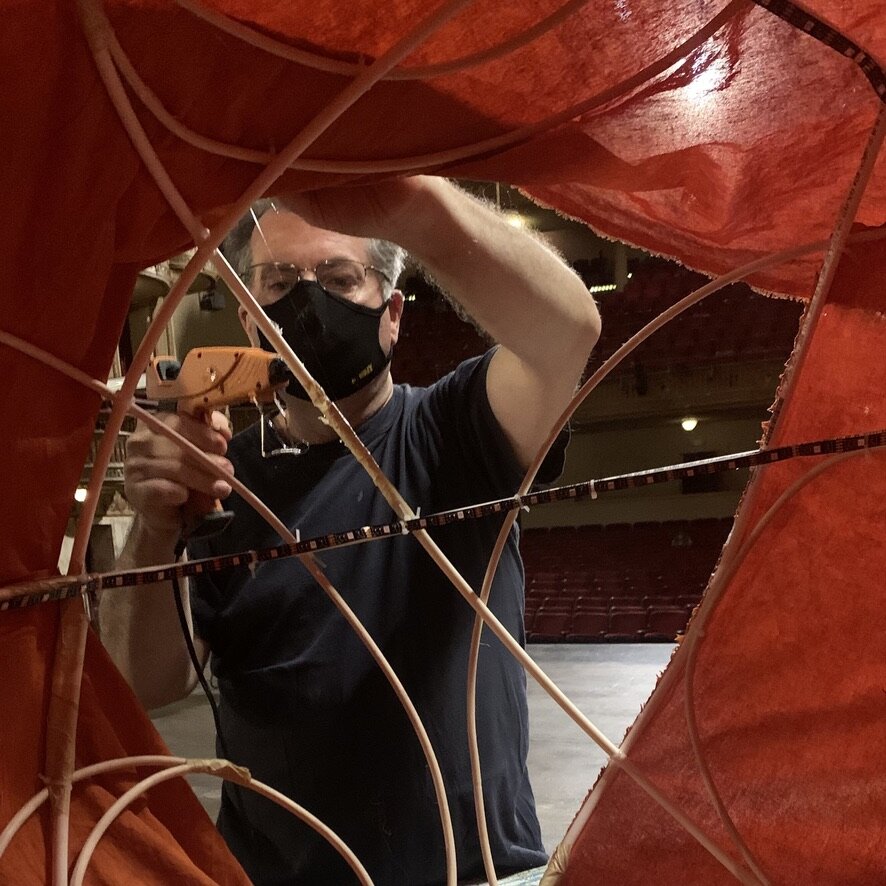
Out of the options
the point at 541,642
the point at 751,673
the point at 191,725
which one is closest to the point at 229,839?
the point at 191,725

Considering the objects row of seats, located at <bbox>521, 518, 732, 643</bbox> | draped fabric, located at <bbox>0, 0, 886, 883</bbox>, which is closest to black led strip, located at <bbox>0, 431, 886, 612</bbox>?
draped fabric, located at <bbox>0, 0, 886, 883</bbox>

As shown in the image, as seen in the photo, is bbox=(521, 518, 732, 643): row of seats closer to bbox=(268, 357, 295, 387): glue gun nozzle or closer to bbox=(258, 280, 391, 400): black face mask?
bbox=(258, 280, 391, 400): black face mask

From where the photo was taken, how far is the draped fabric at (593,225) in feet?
1.07

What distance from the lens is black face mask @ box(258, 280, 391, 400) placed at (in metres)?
0.53

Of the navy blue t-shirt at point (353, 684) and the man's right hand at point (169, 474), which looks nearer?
the man's right hand at point (169, 474)

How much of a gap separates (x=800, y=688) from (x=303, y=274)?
0.39 meters

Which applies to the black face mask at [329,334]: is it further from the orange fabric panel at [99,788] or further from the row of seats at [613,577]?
the row of seats at [613,577]

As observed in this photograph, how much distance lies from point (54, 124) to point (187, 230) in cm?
→ 7

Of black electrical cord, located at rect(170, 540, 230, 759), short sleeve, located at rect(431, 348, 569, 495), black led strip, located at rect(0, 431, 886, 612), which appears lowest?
black electrical cord, located at rect(170, 540, 230, 759)

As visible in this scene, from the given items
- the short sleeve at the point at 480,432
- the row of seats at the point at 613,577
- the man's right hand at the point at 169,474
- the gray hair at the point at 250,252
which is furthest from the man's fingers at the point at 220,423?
the row of seats at the point at 613,577

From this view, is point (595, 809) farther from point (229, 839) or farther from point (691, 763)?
point (229, 839)

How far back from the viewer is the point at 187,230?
0.36 meters

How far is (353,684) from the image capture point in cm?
65

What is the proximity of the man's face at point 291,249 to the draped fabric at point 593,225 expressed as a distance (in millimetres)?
117
